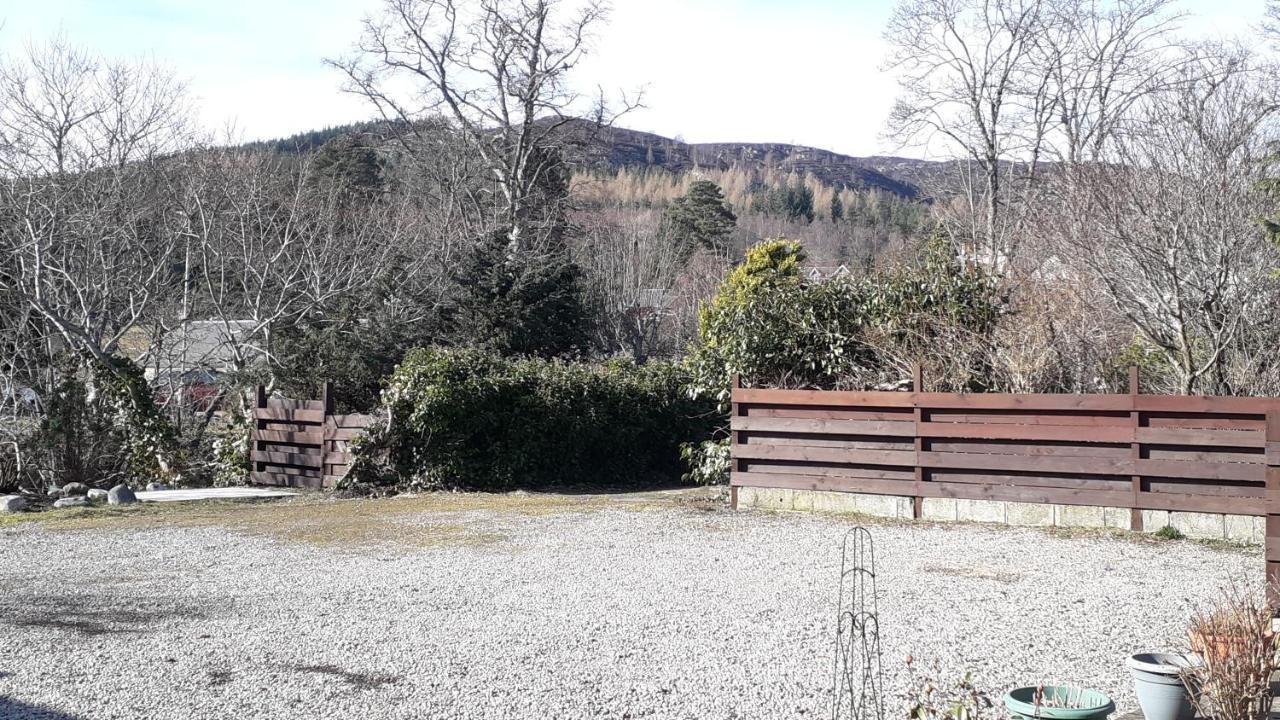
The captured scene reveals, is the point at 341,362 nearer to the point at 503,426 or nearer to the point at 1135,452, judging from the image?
the point at 503,426

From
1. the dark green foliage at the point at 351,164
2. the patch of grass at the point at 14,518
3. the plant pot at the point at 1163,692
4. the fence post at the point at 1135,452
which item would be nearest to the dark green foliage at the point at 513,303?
the patch of grass at the point at 14,518

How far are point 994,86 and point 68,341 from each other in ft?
68.5

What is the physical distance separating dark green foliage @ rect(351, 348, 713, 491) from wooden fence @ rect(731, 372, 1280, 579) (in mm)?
3694

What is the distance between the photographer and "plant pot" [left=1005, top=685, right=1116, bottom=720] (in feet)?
12.7

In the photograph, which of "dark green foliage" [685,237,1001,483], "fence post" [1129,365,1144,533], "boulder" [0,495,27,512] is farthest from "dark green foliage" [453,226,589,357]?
"fence post" [1129,365,1144,533]

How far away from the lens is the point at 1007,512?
37.1 ft

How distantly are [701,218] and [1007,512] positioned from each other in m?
45.9

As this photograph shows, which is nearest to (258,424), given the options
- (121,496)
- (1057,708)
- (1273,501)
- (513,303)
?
(121,496)

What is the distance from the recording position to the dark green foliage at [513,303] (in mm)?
22094

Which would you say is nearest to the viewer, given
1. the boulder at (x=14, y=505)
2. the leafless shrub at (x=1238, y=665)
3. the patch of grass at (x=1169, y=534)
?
the leafless shrub at (x=1238, y=665)

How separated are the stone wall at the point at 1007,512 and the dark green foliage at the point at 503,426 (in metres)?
3.78

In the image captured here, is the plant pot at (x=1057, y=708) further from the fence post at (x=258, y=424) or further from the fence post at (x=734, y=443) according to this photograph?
the fence post at (x=258, y=424)

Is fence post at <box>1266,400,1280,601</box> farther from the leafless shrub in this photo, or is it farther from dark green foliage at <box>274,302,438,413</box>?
dark green foliage at <box>274,302,438,413</box>

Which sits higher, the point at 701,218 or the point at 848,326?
the point at 701,218
